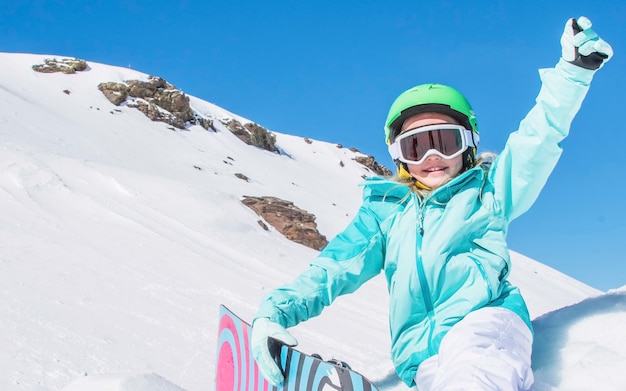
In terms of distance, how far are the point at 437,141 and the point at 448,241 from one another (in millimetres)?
537

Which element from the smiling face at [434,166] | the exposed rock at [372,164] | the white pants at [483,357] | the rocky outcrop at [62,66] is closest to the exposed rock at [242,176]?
the rocky outcrop at [62,66]

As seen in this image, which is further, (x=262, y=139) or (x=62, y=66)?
(x=262, y=139)

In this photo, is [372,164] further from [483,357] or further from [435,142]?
[483,357]

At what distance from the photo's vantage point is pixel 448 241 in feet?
7.96

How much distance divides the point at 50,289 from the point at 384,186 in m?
4.73

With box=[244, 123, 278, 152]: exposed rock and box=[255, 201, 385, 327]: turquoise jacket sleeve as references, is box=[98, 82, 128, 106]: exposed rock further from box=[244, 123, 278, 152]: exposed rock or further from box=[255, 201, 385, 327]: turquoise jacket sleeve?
box=[255, 201, 385, 327]: turquoise jacket sleeve

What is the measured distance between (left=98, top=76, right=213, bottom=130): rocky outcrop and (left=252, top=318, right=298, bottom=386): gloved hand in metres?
25.1

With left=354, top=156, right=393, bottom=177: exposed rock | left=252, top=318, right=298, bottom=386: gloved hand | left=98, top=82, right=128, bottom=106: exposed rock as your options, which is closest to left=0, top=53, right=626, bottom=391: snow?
left=252, top=318, right=298, bottom=386: gloved hand

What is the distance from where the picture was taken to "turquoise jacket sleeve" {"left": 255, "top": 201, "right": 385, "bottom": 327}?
2.78 metres

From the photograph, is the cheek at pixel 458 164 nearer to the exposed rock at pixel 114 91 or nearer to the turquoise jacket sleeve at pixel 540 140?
the turquoise jacket sleeve at pixel 540 140

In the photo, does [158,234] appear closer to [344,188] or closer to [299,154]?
[344,188]

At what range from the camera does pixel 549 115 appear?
2.19 meters

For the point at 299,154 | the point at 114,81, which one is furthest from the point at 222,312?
the point at 299,154

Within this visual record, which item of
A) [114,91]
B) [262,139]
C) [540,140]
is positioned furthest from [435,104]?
[262,139]
